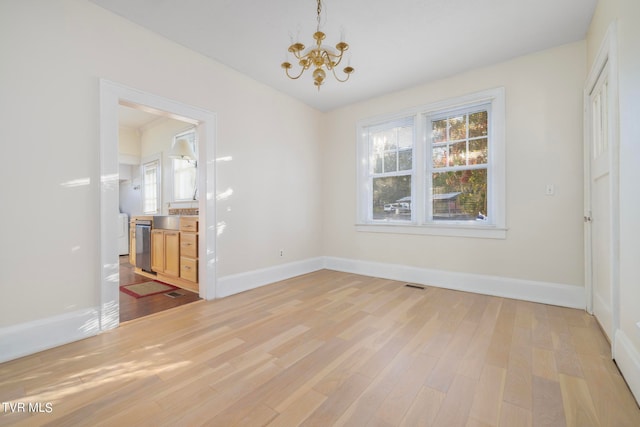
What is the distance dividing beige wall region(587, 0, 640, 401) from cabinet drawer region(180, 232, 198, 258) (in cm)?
378

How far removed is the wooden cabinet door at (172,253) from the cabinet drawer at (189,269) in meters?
0.12

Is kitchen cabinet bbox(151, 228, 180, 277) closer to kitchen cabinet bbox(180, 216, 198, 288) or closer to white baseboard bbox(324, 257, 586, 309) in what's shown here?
kitchen cabinet bbox(180, 216, 198, 288)

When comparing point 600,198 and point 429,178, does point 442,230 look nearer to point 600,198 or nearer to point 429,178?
point 429,178

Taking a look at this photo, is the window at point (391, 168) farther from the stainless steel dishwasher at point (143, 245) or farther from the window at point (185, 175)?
the stainless steel dishwasher at point (143, 245)

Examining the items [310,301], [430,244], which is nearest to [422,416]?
[310,301]

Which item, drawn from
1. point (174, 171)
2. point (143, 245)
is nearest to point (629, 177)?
point (143, 245)

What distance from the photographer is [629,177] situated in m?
1.65

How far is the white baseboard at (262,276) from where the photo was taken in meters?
3.30

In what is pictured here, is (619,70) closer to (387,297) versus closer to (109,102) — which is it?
(387,297)

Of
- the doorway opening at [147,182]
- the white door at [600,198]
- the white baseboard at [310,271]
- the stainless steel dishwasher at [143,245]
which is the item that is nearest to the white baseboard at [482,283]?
the white baseboard at [310,271]

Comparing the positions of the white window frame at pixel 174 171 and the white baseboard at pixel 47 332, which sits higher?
the white window frame at pixel 174 171

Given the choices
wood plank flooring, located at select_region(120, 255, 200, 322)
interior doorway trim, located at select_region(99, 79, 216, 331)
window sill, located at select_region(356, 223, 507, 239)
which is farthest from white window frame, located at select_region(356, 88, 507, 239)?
interior doorway trim, located at select_region(99, 79, 216, 331)

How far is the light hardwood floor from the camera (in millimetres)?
1373

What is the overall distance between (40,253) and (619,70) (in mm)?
4266
